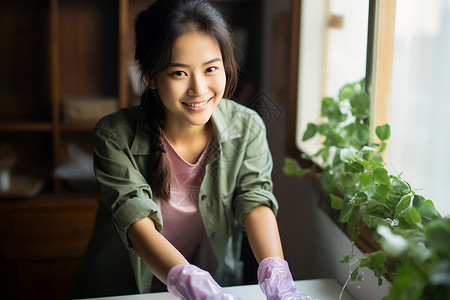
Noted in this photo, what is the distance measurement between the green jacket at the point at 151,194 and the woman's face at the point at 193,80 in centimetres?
7

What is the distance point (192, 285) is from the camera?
68 centimetres

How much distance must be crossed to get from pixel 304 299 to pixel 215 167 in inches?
10.4

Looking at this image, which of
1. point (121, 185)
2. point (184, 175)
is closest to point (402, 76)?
point (184, 175)

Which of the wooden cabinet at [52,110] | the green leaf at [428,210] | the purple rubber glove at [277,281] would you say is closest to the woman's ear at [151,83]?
the purple rubber glove at [277,281]

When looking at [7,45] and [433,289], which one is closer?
[433,289]

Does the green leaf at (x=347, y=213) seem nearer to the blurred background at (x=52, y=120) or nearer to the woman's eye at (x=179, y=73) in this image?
the woman's eye at (x=179, y=73)

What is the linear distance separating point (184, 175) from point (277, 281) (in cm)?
23

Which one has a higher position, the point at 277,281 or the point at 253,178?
the point at 253,178

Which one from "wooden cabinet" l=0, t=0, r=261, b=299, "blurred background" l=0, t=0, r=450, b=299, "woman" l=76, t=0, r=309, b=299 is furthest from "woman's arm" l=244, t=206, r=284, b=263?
"wooden cabinet" l=0, t=0, r=261, b=299

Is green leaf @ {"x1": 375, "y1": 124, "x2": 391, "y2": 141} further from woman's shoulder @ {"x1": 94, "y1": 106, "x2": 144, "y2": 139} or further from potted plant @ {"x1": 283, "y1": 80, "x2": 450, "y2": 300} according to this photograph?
woman's shoulder @ {"x1": 94, "y1": 106, "x2": 144, "y2": 139}

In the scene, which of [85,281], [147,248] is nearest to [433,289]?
[147,248]

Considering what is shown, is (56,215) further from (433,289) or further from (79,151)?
(433,289)

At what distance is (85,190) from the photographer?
1.83 metres

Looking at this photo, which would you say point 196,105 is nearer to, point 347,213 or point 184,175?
point 184,175
